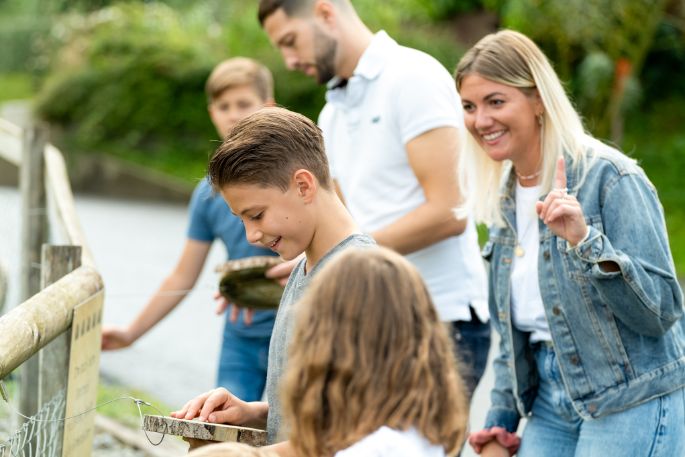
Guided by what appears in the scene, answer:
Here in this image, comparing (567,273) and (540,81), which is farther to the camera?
(540,81)

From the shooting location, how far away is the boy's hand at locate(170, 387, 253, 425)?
102 inches

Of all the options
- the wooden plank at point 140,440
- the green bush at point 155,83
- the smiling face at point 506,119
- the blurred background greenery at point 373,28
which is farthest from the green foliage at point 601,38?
the smiling face at point 506,119

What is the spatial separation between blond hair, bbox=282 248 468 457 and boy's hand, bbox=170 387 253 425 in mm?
539

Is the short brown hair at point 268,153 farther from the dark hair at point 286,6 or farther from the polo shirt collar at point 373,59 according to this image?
the dark hair at point 286,6

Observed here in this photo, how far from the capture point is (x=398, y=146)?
3953mm

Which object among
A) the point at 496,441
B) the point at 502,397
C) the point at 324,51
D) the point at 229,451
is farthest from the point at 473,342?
the point at 229,451

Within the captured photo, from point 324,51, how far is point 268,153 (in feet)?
5.16

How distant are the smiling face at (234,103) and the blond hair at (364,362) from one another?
9.99ft

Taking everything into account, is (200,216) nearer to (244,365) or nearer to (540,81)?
(244,365)

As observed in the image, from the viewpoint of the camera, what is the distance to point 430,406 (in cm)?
205

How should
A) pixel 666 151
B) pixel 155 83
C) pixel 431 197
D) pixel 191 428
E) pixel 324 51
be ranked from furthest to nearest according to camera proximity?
pixel 155 83 → pixel 666 151 → pixel 324 51 → pixel 431 197 → pixel 191 428

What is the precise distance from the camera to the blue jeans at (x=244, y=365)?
180 inches

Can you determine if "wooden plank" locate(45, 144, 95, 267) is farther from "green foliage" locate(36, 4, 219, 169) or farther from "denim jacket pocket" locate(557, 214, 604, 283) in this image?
"green foliage" locate(36, 4, 219, 169)

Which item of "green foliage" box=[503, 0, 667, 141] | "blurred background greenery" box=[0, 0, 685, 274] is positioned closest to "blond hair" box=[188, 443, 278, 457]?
"blurred background greenery" box=[0, 0, 685, 274]
